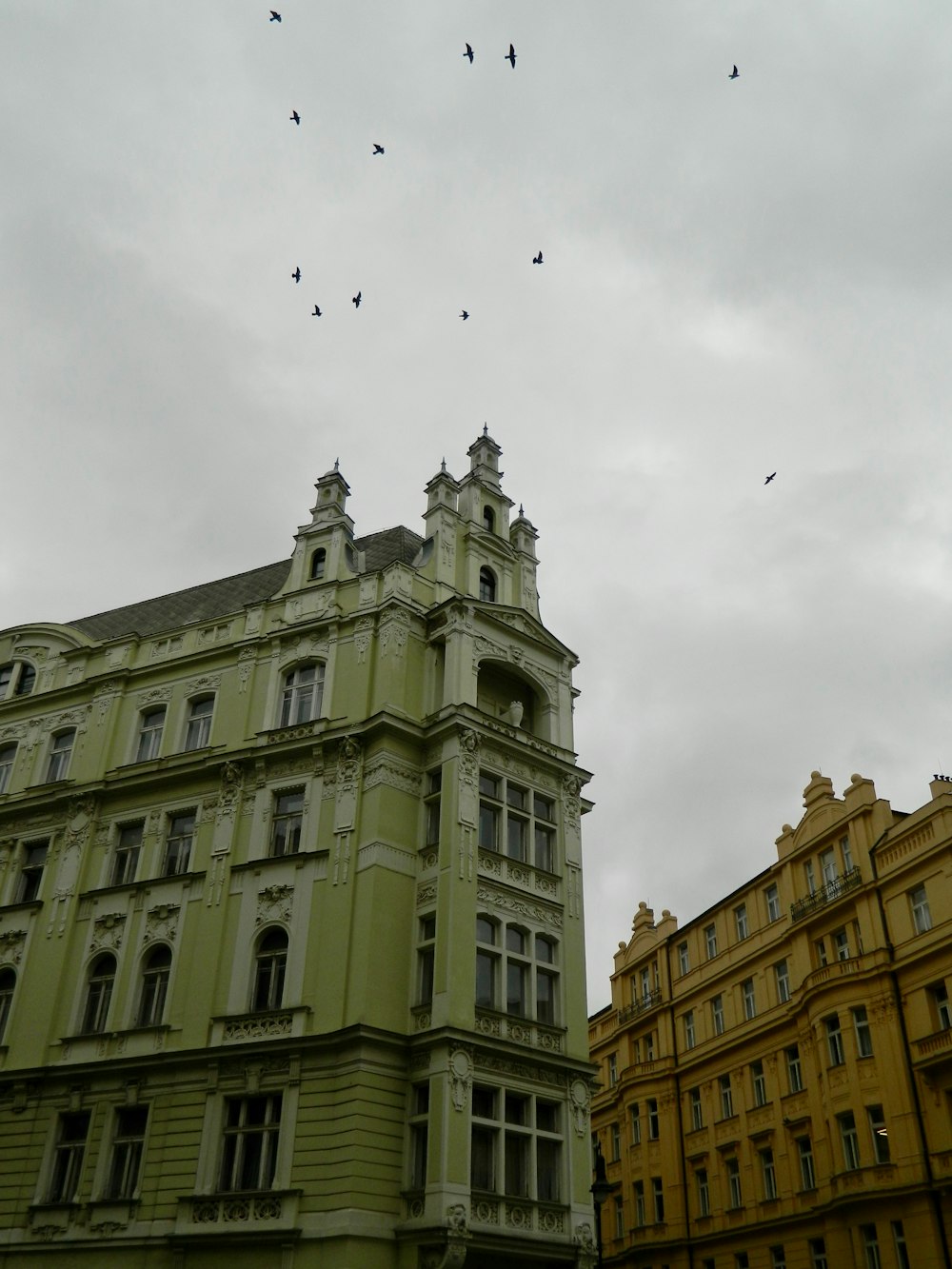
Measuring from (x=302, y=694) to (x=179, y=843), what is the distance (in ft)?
19.7

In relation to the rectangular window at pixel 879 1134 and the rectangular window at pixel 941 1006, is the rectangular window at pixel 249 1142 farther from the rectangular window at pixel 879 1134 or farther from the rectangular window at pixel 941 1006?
the rectangular window at pixel 941 1006

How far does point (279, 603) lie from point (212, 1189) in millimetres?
18244

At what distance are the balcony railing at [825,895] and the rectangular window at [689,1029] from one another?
1039 cm

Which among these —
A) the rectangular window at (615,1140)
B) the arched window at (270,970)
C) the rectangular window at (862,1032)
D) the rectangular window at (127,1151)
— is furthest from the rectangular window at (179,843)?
the rectangular window at (615,1140)

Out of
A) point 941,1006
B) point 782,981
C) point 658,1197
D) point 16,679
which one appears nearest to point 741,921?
point 782,981

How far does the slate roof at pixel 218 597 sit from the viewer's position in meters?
41.0

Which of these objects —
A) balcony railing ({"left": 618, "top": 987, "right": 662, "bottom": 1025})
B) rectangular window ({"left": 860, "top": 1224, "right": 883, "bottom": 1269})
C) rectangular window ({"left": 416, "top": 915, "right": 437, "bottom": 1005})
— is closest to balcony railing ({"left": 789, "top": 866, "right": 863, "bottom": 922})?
rectangular window ({"left": 860, "top": 1224, "right": 883, "bottom": 1269})

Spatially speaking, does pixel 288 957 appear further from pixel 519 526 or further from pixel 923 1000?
pixel 923 1000

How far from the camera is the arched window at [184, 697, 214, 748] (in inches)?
1484

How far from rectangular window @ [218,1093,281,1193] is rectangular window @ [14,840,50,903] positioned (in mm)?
11570

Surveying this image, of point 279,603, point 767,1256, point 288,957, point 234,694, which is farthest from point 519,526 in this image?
point 767,1256

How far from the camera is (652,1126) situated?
5625cm

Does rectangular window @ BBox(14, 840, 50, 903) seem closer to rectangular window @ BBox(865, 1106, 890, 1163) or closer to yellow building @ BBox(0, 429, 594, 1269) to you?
yellow building @ BBox(0, 429, 594, 1269)

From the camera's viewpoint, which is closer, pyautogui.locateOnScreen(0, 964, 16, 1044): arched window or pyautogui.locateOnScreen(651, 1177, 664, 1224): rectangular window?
pyautogui.locateOnScreen(0, 964, 16, 1044): arched window
